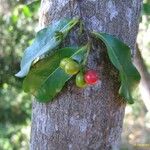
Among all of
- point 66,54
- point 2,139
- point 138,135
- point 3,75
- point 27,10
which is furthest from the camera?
point 138,135

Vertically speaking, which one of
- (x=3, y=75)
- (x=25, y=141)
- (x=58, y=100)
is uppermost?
(x=58, y=100)

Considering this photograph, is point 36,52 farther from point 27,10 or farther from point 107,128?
point 27,10

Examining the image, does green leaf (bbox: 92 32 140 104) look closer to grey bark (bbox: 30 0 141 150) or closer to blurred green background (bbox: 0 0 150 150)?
grey bark (bbox: 30 0 141 150)

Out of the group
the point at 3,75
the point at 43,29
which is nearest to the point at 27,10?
the point at 3,75

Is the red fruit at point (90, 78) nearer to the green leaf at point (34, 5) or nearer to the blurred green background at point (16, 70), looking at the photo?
the blurred green background at point (16, 70)

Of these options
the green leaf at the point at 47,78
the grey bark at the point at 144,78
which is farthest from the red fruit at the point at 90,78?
the grey bark at the point at 144,78

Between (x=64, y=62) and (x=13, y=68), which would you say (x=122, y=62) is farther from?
(x=13, y=68)
